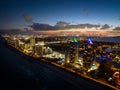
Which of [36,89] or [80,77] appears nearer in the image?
[36,89]

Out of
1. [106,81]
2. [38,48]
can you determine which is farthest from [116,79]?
[38,48]

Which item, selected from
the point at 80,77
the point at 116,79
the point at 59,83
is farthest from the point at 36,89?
the point at 116,79

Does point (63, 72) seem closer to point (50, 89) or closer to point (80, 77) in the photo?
point (80, 77)

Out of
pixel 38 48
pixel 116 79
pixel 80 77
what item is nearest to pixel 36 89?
pixel 80 77

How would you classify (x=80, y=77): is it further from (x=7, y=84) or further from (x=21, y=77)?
(x=7, y=84)

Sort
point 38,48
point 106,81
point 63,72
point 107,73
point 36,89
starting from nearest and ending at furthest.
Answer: point 36,89 → point 106,81 → point 107,73 → point 63,72 → point 38,48

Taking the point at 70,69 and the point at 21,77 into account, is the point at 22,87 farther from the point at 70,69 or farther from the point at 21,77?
the point at 70,69

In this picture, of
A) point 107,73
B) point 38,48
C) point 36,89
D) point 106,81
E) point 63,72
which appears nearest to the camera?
point 36,89

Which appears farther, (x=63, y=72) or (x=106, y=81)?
(x=63, y=72)
